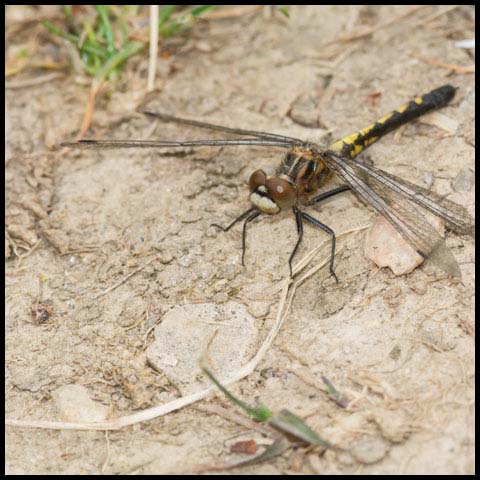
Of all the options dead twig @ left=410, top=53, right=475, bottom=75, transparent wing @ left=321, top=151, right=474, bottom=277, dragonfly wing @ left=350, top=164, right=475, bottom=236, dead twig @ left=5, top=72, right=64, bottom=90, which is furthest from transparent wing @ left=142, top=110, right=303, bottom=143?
dead twig @ left=410, top=53, right=475, bottom=75

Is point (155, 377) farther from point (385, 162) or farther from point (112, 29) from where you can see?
point (112, 29)

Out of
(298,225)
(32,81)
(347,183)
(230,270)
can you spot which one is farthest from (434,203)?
(32,81)

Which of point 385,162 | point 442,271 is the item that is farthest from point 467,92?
point 442,271

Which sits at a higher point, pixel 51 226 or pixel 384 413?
pixel 384 413

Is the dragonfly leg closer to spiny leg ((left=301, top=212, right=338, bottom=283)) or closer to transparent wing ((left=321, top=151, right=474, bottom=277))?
spiny leg ((left=301, top=212, right=338, bottom=283))

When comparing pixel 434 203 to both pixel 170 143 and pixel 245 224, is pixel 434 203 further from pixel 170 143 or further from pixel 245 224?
pixel 170 143

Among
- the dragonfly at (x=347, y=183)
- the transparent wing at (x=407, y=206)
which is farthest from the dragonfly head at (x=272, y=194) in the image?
the transparent wing at (x=407, y=206)
